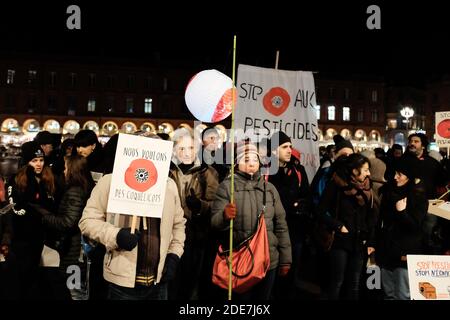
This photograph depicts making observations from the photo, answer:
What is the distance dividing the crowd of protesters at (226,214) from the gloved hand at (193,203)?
0.01 meters

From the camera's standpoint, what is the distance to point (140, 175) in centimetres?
312

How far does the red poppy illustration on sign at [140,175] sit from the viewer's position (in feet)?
10.2

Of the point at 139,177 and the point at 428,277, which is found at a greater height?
the point at 139,177

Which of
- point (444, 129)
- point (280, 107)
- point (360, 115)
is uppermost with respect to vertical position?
point (360, 115)

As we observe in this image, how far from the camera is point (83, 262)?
471 cm

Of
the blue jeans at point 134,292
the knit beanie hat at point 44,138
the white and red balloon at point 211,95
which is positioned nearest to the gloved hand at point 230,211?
the blue jeans at point 134,292

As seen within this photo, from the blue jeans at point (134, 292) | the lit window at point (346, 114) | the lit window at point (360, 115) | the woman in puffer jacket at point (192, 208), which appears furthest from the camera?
the lit window at point (360, 115)

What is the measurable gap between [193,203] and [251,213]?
3.20 ft

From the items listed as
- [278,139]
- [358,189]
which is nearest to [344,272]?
[358,189]

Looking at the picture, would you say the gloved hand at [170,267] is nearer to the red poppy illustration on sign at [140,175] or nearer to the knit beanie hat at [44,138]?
the red poppy illustration on sign at [140,175]

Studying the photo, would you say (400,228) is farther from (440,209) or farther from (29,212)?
(29,212)

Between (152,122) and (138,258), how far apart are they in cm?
5690
